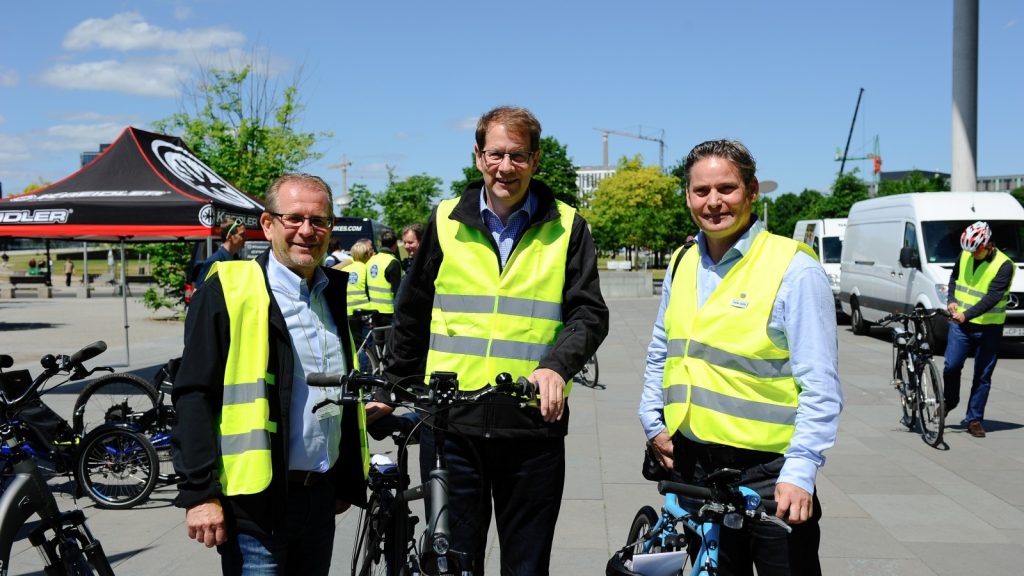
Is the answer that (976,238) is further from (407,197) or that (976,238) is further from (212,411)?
(407,197)

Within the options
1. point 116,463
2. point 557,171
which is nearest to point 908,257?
point 116,463

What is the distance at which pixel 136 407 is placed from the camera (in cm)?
784

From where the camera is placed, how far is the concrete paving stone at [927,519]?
5824 millimetres

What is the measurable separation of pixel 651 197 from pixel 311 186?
69.0 meters

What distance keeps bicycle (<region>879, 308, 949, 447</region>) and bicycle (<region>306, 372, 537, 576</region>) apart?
6790mm

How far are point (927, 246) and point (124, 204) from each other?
42.9 ft

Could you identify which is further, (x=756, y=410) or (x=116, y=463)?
(x=116, y=463)

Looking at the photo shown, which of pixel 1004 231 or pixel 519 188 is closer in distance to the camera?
pixel 519 188

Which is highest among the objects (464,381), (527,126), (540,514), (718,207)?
(527,126)

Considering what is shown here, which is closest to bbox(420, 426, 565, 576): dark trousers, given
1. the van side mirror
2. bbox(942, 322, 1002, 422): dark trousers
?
bbox(942, 322, 1002, 422): dark trousers

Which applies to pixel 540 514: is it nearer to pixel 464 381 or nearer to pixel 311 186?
pixel 464 381

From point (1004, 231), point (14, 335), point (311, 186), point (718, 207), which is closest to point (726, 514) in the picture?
point (718, 207)

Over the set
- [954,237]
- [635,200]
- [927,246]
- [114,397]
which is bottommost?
[114,397]

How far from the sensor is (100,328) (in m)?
22.5
